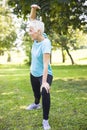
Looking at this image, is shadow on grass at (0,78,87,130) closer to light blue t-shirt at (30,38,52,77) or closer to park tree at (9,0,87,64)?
light blue t-shirt at (30,38,52,77)

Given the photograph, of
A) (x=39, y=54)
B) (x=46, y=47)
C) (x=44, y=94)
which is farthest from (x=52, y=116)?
(x=46, y=47)

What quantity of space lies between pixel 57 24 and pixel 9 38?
1054 inches

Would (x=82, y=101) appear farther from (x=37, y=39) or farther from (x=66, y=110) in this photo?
(x=37, y=39)

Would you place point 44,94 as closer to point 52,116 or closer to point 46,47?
point 46,47

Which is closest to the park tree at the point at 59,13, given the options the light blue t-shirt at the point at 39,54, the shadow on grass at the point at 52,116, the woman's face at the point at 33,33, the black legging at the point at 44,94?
the shadow on grass at the point at 52,116

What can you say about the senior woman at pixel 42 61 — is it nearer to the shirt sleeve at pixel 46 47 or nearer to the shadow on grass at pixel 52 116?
the shirt sleeve at pixel 46 47

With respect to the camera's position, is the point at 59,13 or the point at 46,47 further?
the point at 59,13

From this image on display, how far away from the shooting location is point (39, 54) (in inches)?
230

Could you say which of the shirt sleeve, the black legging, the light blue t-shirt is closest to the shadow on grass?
the black legging

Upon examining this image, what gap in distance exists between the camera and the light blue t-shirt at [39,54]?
5.69m

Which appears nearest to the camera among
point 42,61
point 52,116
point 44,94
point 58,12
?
point 44,94

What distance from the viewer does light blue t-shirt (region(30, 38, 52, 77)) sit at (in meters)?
5.69

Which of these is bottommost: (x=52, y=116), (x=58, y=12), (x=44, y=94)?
(x=52, y=116)

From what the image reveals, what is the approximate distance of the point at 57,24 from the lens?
16.2 m
